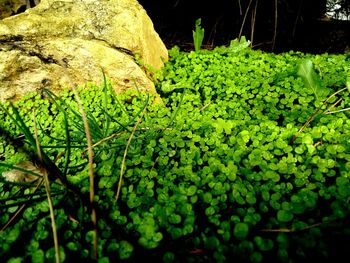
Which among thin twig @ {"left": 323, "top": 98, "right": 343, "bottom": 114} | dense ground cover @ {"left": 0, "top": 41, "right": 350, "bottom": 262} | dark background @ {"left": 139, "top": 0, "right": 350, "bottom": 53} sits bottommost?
dense ground cover @ {"left": 0, "top": 41, "right": 350, "bottom": 262}

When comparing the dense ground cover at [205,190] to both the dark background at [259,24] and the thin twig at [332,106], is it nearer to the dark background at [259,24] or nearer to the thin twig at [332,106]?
the thin twig at [332,106]

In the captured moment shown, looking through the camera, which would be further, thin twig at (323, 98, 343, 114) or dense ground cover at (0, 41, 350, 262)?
thin twig at (323, 98, 343, 114)

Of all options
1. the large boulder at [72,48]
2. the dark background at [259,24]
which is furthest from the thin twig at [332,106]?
the dark background at [259,24]

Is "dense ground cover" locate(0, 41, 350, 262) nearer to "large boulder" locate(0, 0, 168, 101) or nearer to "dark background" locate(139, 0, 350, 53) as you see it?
"large boulder" locate(0, 0, 168, 101)

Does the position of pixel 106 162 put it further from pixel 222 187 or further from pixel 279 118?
pixel 279 118

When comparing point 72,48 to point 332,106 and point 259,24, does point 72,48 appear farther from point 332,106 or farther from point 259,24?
point 259,24

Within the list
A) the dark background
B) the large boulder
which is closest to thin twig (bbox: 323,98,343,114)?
the large boulder
